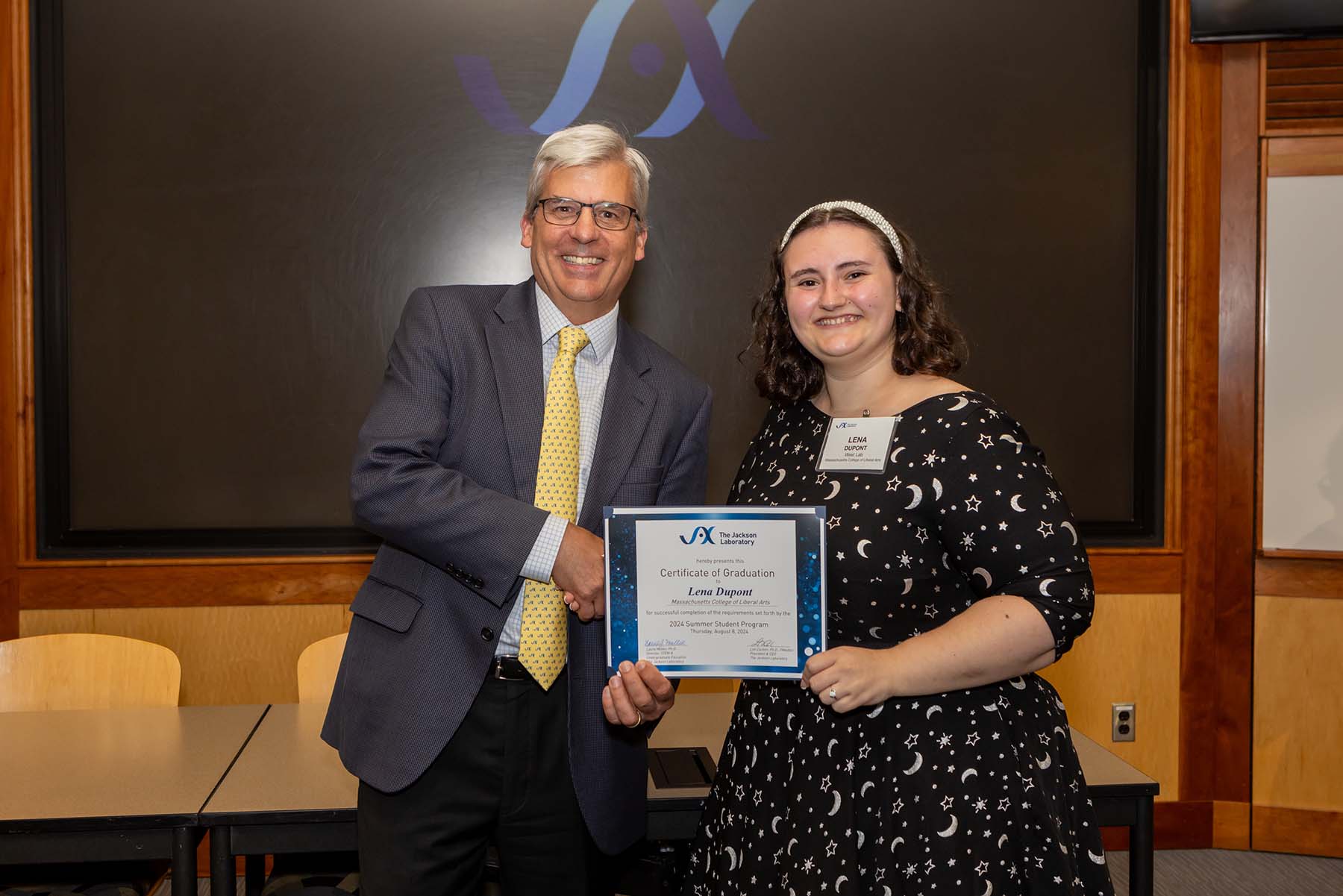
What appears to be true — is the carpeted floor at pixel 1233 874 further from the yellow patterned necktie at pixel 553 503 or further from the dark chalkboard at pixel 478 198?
the yellow patterned necktie at pixel 553 503

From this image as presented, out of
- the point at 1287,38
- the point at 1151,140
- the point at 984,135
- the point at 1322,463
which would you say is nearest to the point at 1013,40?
the point at 984,135

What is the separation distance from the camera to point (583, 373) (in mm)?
1946

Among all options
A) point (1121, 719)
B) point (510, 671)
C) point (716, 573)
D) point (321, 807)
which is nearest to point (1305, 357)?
point (1121, 719)

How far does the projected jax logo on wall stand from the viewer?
3.65 meters

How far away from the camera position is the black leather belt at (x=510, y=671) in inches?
70.0

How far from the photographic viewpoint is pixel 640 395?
193cm

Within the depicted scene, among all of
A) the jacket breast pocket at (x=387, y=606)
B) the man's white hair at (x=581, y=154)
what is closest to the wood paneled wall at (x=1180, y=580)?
the jacket breast pocket at (x=387, y=606)

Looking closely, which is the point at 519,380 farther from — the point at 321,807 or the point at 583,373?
the point at 321,807

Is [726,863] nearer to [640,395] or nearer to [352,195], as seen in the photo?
[640,395]

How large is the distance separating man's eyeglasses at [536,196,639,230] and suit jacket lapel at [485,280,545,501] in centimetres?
17

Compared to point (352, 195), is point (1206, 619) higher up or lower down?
lower down

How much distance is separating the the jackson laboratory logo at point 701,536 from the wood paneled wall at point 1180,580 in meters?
2.43

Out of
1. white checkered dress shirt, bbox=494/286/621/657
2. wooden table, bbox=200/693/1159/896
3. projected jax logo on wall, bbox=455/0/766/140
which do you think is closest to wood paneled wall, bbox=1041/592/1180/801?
wooden table, bbox=200/693/1159/896

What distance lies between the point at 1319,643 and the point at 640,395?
3268 millimetres
